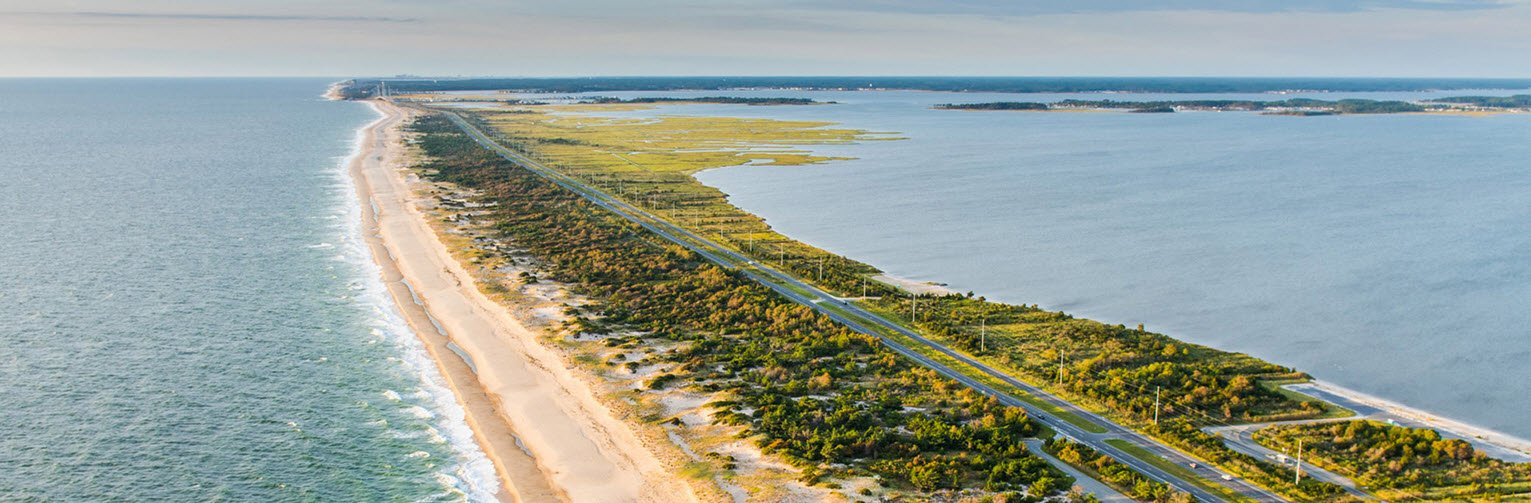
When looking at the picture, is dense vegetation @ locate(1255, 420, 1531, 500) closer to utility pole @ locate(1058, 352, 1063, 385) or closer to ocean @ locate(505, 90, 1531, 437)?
ocean @ locate(505, 90, 1531, 437)

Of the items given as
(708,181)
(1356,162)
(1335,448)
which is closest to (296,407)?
(1335,448)

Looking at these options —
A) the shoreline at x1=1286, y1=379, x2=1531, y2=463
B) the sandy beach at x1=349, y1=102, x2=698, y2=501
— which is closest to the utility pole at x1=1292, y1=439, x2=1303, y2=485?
the shoreline at x1=1286, y1=379, x2=1531, y2=463

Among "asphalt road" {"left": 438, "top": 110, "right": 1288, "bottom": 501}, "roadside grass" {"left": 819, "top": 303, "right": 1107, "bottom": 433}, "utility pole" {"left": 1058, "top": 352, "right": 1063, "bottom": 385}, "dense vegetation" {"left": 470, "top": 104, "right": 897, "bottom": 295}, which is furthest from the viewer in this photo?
"dense vegetation" {"left": 470, "top": 104, "right": 897, "bottom": 295}

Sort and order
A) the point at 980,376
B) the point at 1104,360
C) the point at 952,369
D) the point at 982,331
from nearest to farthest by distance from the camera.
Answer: the point at 980,376 → the point at 952,369 → the point at 1104,360 → the point at 982,331

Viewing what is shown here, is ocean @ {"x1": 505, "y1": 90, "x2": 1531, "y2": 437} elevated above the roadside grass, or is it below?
above

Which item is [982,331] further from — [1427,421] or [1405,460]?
[1405,460]

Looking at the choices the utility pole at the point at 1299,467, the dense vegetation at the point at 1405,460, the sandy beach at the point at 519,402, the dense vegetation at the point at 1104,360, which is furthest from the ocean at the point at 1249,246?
the sandy beach at the point at 519,402

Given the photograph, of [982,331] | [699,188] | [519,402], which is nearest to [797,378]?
[982,331]

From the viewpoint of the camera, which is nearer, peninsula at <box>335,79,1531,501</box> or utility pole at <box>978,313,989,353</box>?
peninsula at <box>335,79,1531,501</box>
